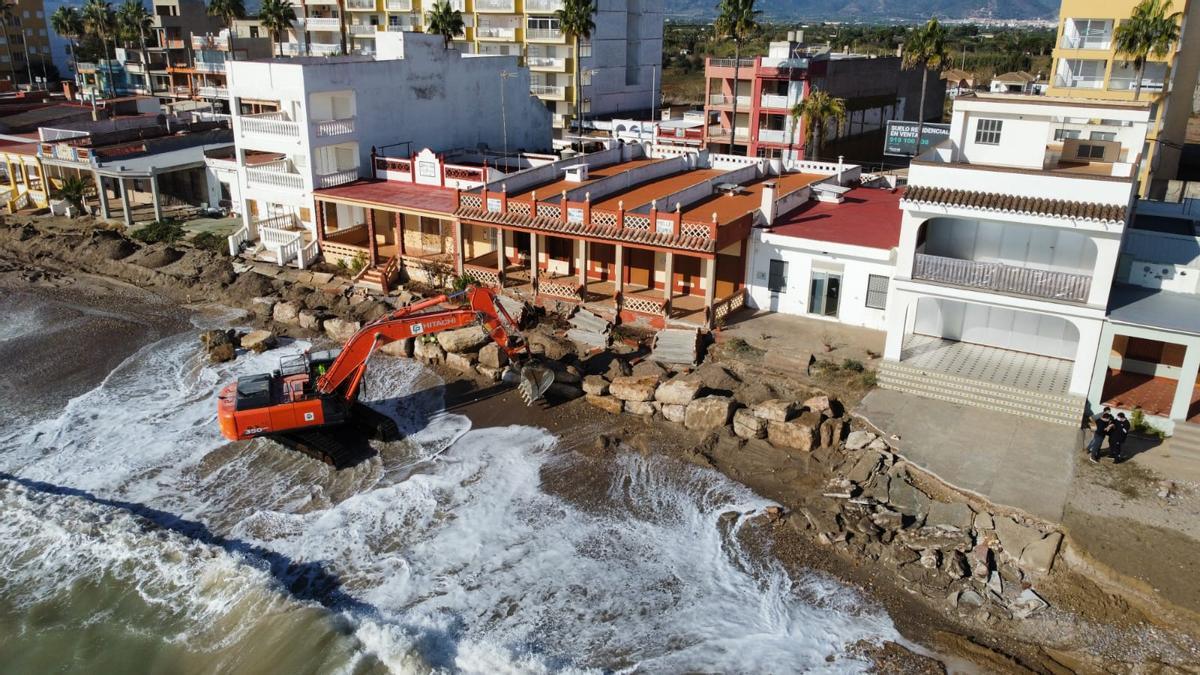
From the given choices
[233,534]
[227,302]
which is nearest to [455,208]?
[227,302]

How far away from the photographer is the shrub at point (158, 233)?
41.8 meters

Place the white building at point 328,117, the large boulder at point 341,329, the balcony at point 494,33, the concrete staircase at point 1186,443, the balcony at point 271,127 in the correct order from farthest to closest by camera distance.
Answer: the balcony at point 494,33, the balcony at point 271,127, the white building at point 328,117, the large boulder at point 341,329, the concrete staircase at point 1186,443

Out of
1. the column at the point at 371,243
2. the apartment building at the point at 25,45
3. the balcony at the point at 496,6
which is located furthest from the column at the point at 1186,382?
the apartment building at the point at 25,45

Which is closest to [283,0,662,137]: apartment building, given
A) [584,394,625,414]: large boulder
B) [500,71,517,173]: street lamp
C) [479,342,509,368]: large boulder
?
[500,71,517,173]: street lamp

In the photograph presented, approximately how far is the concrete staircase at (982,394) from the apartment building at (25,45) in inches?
4174

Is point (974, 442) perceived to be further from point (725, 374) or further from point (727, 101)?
point (727, 101)

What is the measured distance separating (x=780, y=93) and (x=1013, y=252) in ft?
110

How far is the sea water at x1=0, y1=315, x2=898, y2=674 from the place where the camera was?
17.4 m

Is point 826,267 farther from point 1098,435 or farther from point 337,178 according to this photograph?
point 337,178

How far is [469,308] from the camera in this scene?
2619 centimetres

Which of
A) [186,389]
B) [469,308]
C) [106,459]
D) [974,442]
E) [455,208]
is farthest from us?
[455,208]

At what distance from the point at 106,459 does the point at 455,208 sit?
1510 cm

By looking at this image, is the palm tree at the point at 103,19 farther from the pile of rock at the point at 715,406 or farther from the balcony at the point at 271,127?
the pile of rock at the point at 715,406

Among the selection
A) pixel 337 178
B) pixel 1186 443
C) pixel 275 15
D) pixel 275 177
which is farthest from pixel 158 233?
pixel 1186 443
